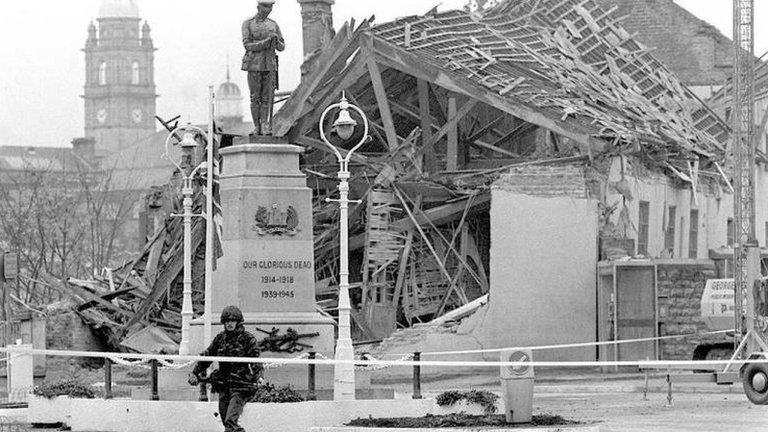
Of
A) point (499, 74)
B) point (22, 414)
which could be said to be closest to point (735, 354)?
point (22, 414)

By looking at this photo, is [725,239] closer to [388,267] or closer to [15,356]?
[388,267]

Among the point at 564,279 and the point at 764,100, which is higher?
the point at 764,100

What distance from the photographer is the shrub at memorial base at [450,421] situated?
95.6 feet

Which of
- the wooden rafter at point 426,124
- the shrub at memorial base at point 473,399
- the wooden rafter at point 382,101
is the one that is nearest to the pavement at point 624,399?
the shrub at memorial base at point 473,399

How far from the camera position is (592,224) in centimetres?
5203

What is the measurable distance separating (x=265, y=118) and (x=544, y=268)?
667 inches

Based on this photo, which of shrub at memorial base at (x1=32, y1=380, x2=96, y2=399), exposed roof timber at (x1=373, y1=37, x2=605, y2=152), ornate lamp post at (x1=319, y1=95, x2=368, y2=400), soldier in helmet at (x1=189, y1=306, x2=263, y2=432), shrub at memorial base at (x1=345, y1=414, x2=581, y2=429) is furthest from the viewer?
exposed roof timber at (x1=373, y1=37, x2=605, y2=152)

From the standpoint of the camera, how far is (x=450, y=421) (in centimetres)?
2969

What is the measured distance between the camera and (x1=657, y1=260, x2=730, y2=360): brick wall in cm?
4919

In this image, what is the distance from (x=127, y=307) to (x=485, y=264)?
7.71 metres

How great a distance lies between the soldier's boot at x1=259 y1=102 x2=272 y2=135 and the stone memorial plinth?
1.93ft

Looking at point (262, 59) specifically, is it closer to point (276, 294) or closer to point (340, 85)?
point (276, 294)

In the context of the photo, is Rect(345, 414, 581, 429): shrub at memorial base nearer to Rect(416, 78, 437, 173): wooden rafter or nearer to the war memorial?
the war memorial

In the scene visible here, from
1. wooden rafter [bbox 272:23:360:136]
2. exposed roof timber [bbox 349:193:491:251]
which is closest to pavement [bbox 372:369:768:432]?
exposed roof timber [bbox 349:193:491:251]
